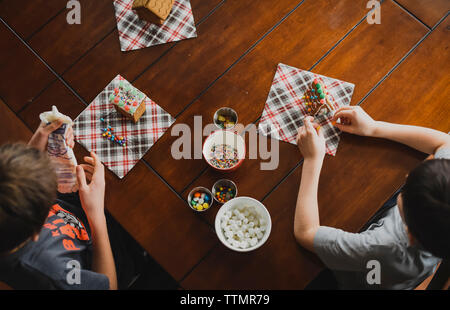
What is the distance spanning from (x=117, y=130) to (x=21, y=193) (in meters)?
0.48

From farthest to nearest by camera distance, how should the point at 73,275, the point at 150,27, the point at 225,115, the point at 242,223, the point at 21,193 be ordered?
the point at 150,27
the point at 225,115
the point at 242,223
the point at 73,275
the point at 21,193

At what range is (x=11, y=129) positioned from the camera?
50.3 inches

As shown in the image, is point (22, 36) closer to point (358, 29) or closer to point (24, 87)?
point (24, 87)

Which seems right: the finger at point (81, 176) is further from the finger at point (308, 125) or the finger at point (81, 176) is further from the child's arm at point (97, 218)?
the finger at point (308, 125)

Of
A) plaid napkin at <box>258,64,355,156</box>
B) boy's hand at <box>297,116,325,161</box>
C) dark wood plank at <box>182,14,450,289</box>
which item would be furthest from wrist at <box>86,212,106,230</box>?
boy's hand at <box>297,116,325,161</box>

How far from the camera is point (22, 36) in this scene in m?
A: 1.36

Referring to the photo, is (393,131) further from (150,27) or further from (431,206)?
(150,27)

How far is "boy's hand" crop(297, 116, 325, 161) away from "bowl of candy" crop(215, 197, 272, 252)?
28cm

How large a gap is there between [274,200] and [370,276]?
0.41 metres

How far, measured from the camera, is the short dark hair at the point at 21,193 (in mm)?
831

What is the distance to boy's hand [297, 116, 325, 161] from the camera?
3.84 feet

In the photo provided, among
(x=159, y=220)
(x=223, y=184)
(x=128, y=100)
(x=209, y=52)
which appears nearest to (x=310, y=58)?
(x=209, y=52)

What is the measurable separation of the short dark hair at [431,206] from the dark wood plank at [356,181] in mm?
238

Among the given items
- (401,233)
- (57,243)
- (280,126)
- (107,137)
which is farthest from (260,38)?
(57,243)
